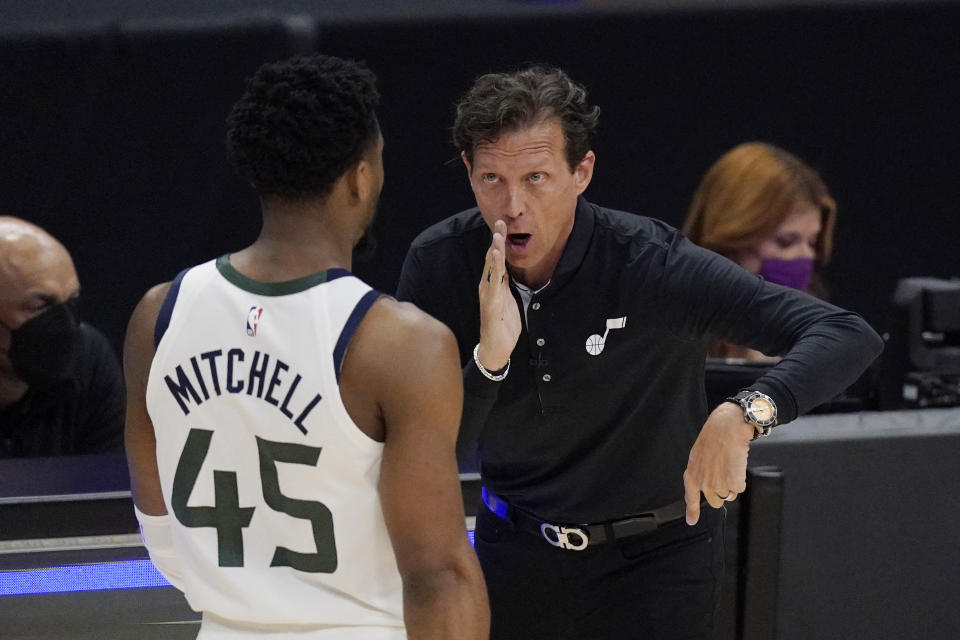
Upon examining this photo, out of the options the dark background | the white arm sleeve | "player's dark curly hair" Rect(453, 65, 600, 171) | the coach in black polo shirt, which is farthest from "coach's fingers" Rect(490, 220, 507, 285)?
the dark background

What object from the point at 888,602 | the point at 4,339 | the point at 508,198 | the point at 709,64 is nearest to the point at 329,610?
the point at 508,198

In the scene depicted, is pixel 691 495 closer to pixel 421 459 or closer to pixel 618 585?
pixel 618 585

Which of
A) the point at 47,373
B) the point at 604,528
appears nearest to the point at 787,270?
the point at 604,528

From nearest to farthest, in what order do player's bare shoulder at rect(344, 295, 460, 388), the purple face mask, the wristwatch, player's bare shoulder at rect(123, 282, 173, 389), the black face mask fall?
1. player's bare shoulder at rect(344, 295, 460, 388)
2. player's bare shoulder at rect(123, 282, 173, 389)
3. the wristwatch
4. the black face mask
5. the purple face mask

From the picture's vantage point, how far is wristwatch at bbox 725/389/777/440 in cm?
187

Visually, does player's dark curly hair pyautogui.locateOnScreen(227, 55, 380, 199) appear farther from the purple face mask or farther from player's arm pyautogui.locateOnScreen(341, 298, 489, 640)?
the purple face mask

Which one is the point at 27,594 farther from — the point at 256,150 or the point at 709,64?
the point at 709,64

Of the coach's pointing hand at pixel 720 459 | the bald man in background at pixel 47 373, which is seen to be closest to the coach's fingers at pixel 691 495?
the coach's pointing hand at pixel 720 459

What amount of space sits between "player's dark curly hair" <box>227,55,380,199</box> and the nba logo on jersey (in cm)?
15

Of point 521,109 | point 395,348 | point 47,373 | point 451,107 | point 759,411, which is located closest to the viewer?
point 395,348

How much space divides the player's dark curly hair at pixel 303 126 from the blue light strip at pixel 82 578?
0.92 metres

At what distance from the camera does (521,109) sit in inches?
82.7

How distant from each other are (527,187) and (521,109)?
0.13m

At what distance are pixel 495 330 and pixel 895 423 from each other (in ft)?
3.32
